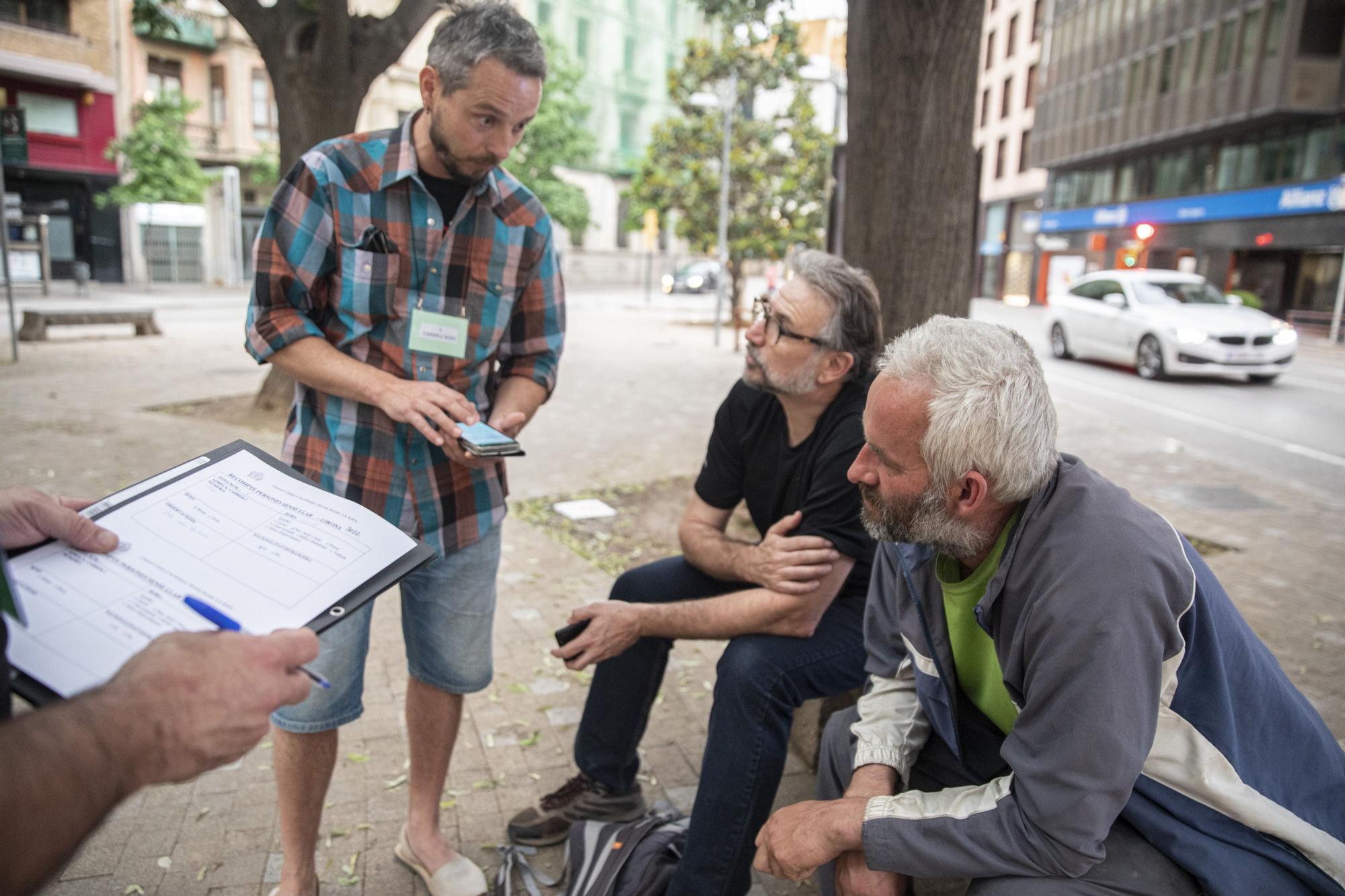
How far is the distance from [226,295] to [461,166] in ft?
98.9

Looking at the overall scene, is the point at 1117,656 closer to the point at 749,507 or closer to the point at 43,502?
the point at 749,507

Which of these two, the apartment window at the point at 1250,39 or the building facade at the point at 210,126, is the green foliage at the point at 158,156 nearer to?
the building facade at the point at 210,126

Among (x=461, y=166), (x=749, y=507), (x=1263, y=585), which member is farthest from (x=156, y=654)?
(x=1263, y=585)

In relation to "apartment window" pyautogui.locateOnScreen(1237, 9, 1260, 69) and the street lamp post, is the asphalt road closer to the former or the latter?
the street lamp post

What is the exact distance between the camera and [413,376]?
2420 mm

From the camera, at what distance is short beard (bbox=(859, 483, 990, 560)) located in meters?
1.88

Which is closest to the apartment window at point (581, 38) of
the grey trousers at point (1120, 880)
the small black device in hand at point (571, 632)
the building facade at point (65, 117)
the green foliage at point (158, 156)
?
the building facade at point (65, 117)

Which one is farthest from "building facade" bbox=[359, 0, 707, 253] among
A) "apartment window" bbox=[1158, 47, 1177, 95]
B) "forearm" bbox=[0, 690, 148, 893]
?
"forearm" bbox=[0, 690, 148, 893]

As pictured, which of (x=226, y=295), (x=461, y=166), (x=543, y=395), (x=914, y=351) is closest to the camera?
(x=914, y=351)

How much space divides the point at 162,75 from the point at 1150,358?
3567cm

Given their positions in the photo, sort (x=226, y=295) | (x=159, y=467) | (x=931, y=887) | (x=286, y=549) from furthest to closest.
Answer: (x=226, y=295)
(x=159, y=467)
(x=931, y=887)
(x=286, y=549)

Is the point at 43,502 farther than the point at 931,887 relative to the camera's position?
No

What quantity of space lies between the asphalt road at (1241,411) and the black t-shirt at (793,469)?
7.24 m

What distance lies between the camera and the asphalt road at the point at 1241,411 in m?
9.33
